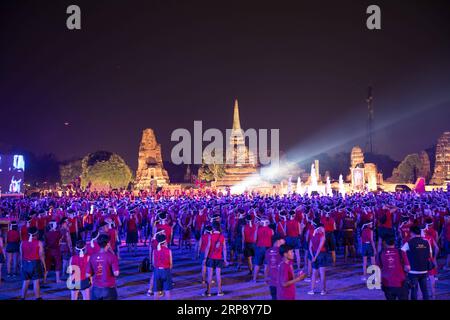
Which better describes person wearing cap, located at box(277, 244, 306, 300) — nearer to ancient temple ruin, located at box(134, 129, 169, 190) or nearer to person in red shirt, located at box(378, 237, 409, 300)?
person in red shirt, located at box(378, 237, 409, 300)

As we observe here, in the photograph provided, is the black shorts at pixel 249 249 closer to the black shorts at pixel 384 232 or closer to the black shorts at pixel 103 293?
the black shorts at pixel 384 232

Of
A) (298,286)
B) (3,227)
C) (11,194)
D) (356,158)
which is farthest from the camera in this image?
(356,158)

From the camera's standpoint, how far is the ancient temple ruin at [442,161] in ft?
252

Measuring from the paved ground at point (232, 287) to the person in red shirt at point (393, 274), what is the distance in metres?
2.90

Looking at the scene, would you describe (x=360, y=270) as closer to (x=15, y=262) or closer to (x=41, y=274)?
(x=41, y=274)

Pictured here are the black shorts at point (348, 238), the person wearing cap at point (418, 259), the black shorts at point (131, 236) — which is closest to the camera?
the person wearing cap at point (418, 259)

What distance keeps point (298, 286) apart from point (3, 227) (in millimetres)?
17384

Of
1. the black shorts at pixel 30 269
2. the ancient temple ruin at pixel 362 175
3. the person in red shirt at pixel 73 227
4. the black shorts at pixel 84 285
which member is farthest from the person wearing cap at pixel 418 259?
the ancient temple ruin at pixel 362 175

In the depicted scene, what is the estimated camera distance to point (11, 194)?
46.4 meters

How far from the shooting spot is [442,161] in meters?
77.6

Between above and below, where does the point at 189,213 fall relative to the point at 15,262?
above
